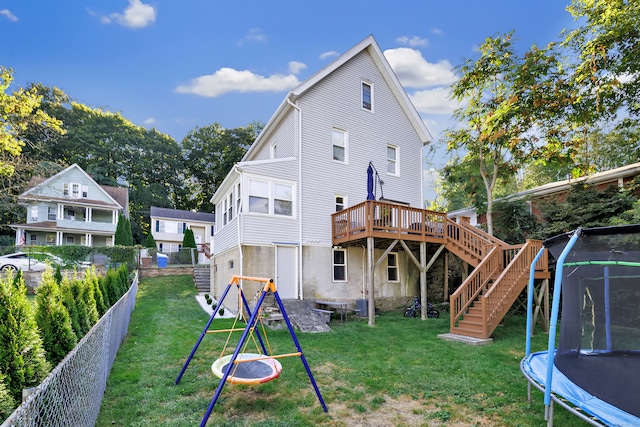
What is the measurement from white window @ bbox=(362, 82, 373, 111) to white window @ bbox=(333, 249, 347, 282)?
623cm

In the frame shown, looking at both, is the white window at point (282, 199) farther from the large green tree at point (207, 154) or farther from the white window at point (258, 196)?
the large green tree at point (207, 154)

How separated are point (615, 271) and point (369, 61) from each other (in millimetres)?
13044

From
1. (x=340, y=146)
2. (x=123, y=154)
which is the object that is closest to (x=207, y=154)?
(x=123, y=154)

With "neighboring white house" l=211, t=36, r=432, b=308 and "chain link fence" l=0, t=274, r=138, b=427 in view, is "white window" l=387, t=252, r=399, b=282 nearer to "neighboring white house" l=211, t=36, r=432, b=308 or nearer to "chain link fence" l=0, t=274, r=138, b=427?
"neighboring white house" l=211, t=36, r=432, b=308

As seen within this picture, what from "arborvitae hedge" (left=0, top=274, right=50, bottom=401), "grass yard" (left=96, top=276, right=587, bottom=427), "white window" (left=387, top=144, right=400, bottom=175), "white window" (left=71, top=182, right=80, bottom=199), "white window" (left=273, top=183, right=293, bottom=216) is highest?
"white window" (left=71, top=182, right=80, bottom=199)

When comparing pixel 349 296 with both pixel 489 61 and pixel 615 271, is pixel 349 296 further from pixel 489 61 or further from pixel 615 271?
pixel 489 61

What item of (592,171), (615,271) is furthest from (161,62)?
(615,271)

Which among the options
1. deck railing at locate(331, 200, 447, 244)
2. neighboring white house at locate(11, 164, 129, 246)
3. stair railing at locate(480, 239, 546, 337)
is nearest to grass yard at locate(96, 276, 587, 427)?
stair railing at locate(480, 239, 546, 337)

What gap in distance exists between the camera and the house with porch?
11789mm

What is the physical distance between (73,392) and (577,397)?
4965 mm

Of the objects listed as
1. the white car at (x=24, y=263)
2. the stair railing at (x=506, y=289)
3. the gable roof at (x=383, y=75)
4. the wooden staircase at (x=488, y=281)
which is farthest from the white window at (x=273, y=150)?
the white car at (x=24, y=263)

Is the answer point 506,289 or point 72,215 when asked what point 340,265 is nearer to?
point 506,289

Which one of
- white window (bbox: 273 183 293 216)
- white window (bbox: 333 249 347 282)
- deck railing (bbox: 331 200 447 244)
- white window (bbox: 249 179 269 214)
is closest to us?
deck railing (bbox: 331 200 447 244)

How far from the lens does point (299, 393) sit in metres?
5.17
